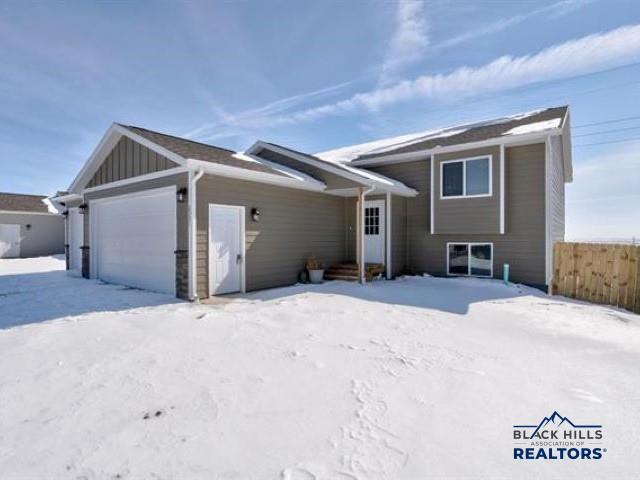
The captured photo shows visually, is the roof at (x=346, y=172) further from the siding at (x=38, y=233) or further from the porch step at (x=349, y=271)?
the siding at (x=38, y=233)

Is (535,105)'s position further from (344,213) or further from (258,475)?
(258,475)

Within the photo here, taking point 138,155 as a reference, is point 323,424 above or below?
below

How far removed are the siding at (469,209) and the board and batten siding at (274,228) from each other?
3.35 meters

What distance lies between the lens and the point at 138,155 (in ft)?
28.6

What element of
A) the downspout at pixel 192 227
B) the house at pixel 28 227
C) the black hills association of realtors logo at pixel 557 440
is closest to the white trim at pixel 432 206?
the downspout at pixel 192 227

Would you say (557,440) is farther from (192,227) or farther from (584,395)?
(192,227)

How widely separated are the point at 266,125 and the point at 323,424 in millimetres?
14601

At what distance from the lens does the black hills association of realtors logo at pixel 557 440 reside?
2.30m

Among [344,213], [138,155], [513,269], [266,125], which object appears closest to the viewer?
[138,155]

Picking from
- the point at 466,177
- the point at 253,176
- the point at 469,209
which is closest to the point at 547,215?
the point at 469,209

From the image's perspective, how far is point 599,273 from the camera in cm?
763

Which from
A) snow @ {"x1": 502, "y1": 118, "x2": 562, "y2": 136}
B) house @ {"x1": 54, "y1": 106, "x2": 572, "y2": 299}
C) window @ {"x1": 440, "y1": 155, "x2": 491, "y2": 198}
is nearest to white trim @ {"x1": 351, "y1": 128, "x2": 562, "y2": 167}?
house @ {"x1": 54, "y1": 106, "x2": 572, "y2": 299}

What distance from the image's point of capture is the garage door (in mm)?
8172

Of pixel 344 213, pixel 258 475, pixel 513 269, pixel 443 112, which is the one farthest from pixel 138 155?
pixel 443 112
